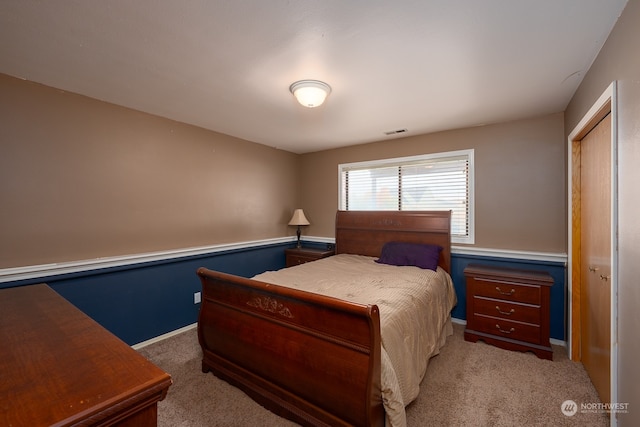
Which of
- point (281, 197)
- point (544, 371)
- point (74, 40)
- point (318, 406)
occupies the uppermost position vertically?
point (74, 40)

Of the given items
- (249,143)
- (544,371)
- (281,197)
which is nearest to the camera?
(544,371)

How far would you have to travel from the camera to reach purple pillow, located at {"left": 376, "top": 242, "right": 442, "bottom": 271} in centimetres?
308

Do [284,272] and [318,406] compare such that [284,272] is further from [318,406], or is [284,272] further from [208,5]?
[208,5]

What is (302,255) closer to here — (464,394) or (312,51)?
(464,394)

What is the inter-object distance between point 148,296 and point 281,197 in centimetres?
230

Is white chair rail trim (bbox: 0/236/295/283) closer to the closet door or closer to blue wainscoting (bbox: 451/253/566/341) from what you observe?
blue wainscoting (bbox: 451/253/566/341)

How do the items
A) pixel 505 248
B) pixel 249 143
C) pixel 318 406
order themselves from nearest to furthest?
pixel 318 406, pixel 505 248, pixel 249 143

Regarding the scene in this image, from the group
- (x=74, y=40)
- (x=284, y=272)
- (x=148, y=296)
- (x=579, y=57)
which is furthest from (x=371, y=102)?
(x=148, y=296)

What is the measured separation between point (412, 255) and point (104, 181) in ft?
10.6

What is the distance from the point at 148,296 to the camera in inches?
109

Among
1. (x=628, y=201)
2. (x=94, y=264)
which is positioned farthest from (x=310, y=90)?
(x=94, y=264)

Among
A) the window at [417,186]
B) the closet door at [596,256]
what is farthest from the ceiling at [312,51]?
the window at [417,186]

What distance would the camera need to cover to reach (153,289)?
9.26 feet

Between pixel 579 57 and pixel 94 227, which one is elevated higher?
pixel 579 57
